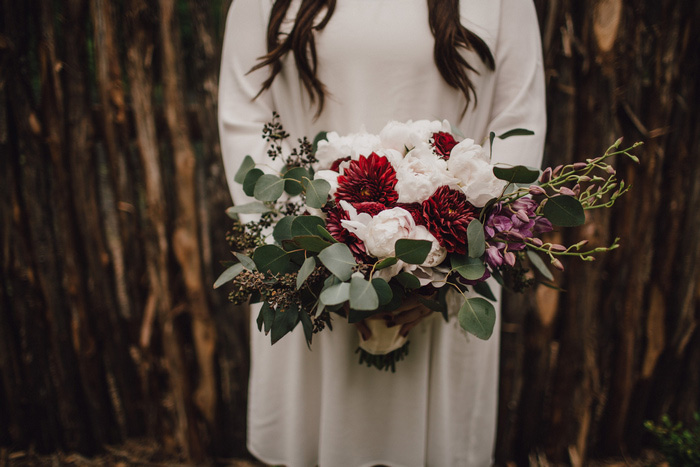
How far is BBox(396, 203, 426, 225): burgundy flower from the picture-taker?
68cm

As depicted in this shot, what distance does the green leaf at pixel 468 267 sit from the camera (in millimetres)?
666

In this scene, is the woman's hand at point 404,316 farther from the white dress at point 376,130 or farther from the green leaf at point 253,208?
the green leaf at point 253,208

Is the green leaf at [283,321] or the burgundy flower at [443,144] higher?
the burgundy flower at [443,144]

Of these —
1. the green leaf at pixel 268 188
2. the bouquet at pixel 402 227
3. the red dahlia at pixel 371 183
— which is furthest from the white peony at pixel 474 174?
the green leaf at pixel 268 188

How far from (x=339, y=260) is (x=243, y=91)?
570 mm

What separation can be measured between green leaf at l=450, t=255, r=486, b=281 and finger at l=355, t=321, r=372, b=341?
0.25 meters

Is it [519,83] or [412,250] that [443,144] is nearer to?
[412,250]

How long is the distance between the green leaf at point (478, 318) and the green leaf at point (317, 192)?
301 mm

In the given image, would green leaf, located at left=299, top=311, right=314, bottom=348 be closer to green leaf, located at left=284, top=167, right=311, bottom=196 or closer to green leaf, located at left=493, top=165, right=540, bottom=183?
green leaf, located at left=284, top=167, right=311, bottom=196

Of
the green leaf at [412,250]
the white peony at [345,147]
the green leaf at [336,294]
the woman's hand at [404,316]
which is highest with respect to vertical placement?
the white peony at [345,147]

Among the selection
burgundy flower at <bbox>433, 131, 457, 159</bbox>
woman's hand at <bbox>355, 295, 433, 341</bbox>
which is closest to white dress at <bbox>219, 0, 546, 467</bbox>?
woman's hand at <bbox>355, 295, 433, 341</bbox>

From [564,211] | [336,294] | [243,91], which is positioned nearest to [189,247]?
[243,91]

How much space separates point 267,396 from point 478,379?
526mm

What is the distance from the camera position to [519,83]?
945 millimetres
